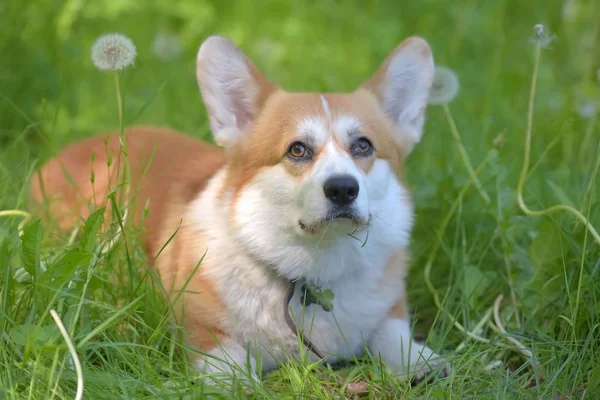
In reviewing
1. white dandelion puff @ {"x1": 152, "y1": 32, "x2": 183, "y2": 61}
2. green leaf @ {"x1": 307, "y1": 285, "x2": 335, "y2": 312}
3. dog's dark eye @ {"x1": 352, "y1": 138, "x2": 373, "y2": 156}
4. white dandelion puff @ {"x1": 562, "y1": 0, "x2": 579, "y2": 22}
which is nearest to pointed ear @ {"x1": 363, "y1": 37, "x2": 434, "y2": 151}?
dog's dark eye @ {"x1": 352, "y1": 138, "x2": 373, "y2": 156}

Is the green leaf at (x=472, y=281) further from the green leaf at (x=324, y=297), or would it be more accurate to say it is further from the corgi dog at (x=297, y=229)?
the green leaf at (x=324, y=297)

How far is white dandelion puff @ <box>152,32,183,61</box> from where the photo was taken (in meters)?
5.12

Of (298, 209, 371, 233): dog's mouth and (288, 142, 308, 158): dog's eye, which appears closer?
(298, 209, 371, 233): dog's mouth

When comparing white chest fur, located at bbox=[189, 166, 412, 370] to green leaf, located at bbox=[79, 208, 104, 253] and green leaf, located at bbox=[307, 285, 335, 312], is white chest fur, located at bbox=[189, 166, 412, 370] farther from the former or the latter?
green leaf, located at bbox=[79, 208, 104, 253]

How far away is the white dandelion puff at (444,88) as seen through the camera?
3.26 metres

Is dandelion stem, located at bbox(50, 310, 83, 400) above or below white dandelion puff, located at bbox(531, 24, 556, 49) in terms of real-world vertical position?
below

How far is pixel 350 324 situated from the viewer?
104 inches

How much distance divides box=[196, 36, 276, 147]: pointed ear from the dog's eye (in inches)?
12.8

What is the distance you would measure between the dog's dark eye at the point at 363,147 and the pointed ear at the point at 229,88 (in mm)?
461

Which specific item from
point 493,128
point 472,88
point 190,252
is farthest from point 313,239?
point 472,88

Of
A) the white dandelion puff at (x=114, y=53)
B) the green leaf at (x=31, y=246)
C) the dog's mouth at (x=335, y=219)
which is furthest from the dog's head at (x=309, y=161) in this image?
the green leaf at (x=31, y=246)

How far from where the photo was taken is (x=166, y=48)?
5145 millimetres

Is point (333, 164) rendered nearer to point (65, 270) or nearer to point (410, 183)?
point (65, 270)

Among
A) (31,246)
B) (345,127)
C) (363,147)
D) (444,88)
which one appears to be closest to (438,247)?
(444,88)
